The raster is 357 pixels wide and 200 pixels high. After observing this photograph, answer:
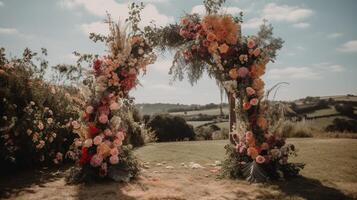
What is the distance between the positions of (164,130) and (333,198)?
1255 cm

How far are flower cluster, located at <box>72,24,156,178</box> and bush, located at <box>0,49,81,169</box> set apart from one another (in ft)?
1.90

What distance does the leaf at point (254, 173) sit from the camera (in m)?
5.90

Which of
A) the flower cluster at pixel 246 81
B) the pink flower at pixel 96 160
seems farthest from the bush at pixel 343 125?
the pink flower at pixel 96 160

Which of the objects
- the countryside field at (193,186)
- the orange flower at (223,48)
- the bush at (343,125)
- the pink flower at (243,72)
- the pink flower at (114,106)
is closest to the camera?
the countryside field at (193,186)

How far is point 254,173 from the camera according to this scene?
5.98 meters

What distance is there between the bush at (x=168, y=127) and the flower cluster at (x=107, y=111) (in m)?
10.0

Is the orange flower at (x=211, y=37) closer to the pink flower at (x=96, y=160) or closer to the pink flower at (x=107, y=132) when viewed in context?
the pink flower at (x=107, y=132)

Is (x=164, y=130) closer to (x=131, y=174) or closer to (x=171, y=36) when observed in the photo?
(x=171, y=36)

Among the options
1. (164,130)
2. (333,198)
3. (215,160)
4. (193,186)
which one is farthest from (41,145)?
(164,130)

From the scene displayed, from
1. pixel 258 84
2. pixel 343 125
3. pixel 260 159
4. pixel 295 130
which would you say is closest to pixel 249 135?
pixel 260 159

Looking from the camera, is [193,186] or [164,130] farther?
[164,130]

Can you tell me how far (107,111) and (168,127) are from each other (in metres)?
10.8

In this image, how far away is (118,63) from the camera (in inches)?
251

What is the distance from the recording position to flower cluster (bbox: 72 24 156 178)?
593 cm
